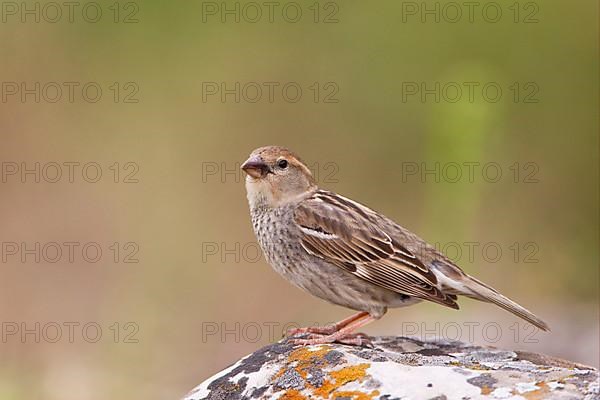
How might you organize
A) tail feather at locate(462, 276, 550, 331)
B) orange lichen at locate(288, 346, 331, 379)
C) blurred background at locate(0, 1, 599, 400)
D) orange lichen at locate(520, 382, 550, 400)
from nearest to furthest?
orange lichen at locate(520, 382, 550, 400)
orange lichen at locate(288, 346, 331, 379)
tail feather at locate(462, 276, 550, 331)
blurred background at locate(0, 1, 599, 400)

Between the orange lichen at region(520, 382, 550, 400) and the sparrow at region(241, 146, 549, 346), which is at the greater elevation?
the sparrow at region(241, 146, 549, 346)

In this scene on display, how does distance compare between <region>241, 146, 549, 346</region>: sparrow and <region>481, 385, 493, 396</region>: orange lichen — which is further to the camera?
<region>241, 146, 549, 346</region>: sparrow

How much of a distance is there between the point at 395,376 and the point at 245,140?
7.14 metres

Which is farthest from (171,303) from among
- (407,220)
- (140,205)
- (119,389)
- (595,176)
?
(595,176)

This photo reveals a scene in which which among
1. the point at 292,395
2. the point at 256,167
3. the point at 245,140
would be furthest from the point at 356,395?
the point at 245,140

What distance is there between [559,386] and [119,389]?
13.9ft

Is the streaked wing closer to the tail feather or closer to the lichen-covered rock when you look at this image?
the tail feather

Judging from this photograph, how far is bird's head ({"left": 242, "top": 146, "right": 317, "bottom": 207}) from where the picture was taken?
6.48 m

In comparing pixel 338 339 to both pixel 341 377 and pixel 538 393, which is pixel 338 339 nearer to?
pixel 341 377

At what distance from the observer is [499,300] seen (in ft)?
19.9

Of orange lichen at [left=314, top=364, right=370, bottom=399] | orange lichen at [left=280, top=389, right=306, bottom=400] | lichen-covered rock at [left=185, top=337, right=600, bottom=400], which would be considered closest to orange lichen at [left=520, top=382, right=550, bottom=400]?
lichen-covered rock at [left=185, top=337, right=600, bottom=400]

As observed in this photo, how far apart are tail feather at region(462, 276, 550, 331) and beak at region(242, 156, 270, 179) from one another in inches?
51.4

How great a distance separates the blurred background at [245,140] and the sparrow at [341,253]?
2.98 meters

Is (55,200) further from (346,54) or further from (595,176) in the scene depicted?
(595,176)
